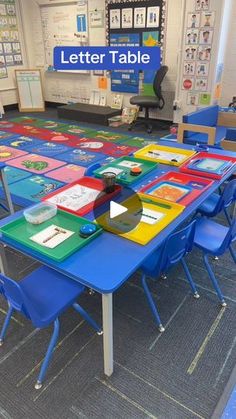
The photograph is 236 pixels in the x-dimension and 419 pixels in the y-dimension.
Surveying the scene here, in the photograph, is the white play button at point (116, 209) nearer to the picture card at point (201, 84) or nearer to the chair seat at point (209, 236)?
the chair seat at point (209, 236)

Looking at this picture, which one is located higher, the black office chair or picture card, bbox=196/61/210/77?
picture card, bbox=196/61/210/77

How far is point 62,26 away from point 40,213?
234 inches

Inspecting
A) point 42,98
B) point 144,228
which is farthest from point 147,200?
point 42,98

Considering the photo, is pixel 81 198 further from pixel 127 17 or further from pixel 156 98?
pixel 127 17

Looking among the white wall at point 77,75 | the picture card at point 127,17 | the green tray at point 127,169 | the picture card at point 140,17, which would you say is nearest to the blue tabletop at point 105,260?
the green tray at point 127,169

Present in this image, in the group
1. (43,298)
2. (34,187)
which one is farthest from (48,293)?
(34,187)

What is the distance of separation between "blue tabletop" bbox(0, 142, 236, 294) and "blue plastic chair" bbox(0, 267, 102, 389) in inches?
7.3

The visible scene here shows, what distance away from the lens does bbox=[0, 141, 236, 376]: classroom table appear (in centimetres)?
116

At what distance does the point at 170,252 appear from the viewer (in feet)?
4.97

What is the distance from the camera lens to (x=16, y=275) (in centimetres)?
211

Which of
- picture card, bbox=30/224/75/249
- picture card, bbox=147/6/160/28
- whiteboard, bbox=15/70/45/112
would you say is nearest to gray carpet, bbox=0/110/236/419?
picture card, bbox=30/224/75/249

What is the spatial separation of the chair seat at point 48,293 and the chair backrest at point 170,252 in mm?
383

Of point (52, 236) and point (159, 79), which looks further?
point (159, 79)

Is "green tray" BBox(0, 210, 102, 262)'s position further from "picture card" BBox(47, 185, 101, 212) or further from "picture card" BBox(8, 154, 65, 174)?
"picture card" BBox(8, 154, 65, 174)
